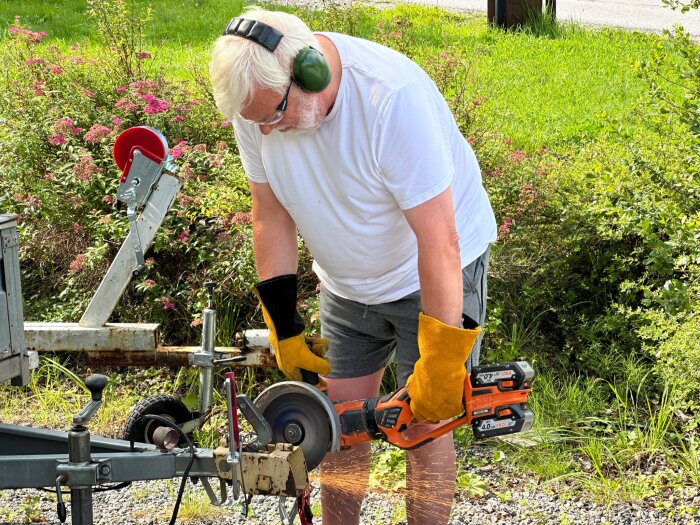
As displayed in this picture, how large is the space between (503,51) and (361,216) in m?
5.85

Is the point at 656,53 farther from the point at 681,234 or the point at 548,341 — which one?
the point at 548,341

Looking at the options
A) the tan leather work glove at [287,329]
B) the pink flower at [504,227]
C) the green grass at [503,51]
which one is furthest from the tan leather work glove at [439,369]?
the green grass at [503,51]

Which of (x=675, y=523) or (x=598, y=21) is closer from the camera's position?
(x=675, y=523)

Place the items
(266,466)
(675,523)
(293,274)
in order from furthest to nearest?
(675,523) < (293,274) < (266,466)

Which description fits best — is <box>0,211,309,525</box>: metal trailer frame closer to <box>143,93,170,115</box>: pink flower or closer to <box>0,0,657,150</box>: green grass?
<box>143,93,170,115</box>: pink flower

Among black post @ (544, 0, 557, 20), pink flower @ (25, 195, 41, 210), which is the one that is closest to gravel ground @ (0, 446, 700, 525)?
pink flower @ (25, 195, 41, 210)

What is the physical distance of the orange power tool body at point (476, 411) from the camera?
108 inches

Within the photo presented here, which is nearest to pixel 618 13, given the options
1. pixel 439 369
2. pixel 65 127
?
pixel 65 127

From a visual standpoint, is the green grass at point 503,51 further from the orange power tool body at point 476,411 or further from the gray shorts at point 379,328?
the orange power tool body at point 476,411

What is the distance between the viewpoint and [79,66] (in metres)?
5.94

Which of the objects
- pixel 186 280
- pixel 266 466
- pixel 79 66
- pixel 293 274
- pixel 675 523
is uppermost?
pixel 79 66

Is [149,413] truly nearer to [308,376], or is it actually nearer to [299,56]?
[308,376]

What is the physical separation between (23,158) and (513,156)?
2.70 m

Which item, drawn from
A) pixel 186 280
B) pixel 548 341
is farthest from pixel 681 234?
pixel 186 280
